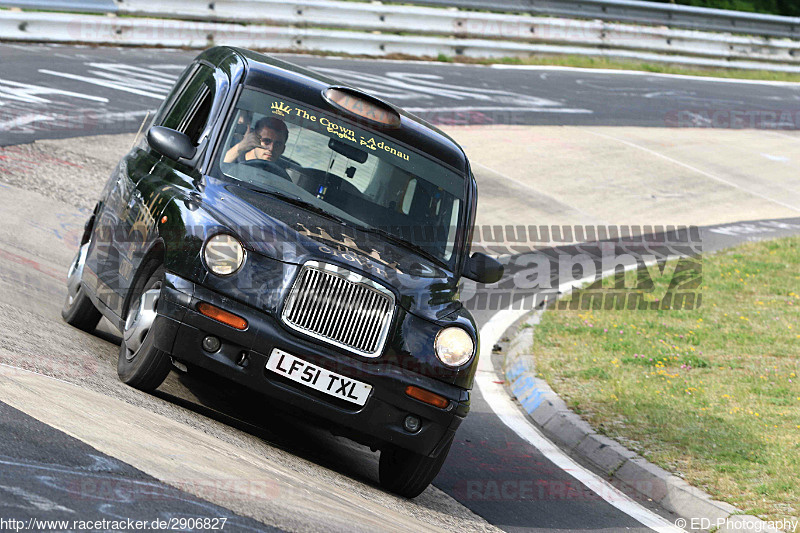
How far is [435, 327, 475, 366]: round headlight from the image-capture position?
5.88 metres

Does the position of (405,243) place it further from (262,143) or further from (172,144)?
(172,144)

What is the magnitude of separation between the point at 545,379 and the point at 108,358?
392 cm

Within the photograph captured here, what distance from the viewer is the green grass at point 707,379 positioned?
284 inches

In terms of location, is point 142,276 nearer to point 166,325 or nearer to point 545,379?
point 166,325

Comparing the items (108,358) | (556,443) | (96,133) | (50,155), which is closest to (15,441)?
(108,358)

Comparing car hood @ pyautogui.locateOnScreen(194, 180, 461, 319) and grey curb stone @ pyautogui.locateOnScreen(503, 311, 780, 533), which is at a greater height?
car hood @ pyautogui.locateOnScreen(194, 180, 461, 319)

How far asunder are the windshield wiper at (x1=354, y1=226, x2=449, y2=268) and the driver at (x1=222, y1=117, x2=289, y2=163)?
753mm

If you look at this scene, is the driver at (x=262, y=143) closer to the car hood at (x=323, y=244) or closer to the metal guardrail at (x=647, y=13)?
the car hood at (x=323, y=244)

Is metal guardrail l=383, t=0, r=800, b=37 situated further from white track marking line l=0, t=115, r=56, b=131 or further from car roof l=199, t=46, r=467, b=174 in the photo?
car roof l=199, t=46, r=467, b=174

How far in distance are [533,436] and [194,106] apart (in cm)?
348

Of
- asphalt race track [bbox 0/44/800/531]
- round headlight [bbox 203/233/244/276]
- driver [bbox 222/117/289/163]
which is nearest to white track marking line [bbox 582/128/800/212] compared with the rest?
asphalt race track [bbox 0/44/800/531]

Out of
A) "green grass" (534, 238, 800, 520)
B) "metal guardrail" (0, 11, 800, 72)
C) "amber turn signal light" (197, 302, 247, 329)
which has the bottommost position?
"green grass" (534, 238, 800, 520)

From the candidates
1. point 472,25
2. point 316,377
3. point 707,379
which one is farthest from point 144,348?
point 472,25

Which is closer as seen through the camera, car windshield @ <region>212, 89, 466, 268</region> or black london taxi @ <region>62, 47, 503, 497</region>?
black london taxi @ <region>62, 47, 503, 497</region>
